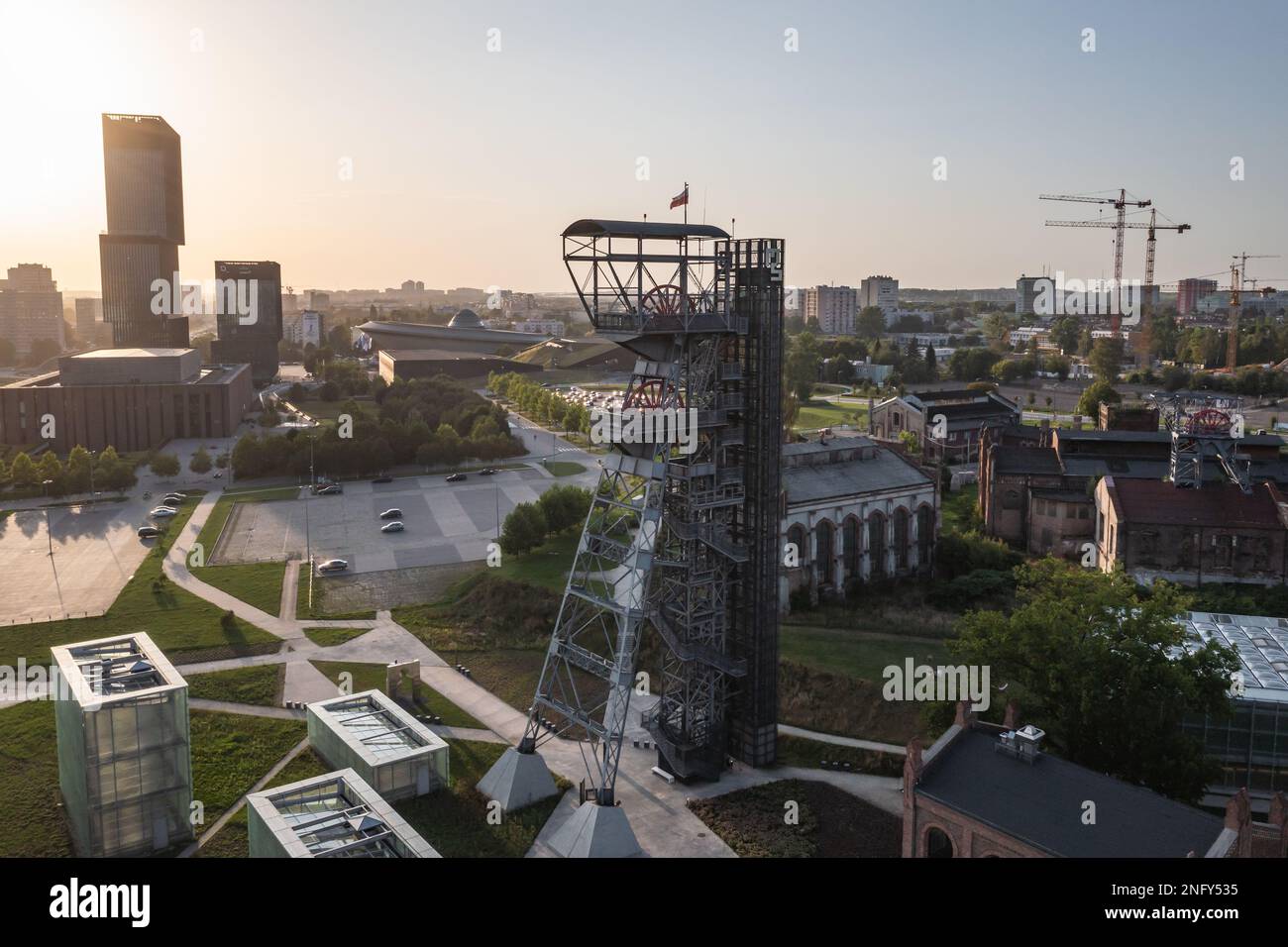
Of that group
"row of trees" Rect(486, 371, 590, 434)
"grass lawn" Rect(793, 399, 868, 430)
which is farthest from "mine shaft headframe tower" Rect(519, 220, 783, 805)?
"grass lawn" Rect(793, 399, 868, 430)

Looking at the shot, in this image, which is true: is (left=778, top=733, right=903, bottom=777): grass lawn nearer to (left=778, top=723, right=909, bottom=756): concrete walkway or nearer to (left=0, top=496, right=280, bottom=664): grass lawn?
(left=778, top=723, right=909, bottom=756): concrete walkway

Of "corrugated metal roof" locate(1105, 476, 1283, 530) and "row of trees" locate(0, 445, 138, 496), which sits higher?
"corrugated metal roof" locate(1105, 476, 1283, 530)

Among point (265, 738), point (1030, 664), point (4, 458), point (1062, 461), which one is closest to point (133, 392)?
point (4, 458)

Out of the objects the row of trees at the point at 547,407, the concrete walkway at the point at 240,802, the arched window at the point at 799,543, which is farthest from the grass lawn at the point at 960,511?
the concrete walkway at the point at 240,802

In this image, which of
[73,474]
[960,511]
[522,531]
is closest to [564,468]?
[522,531]
